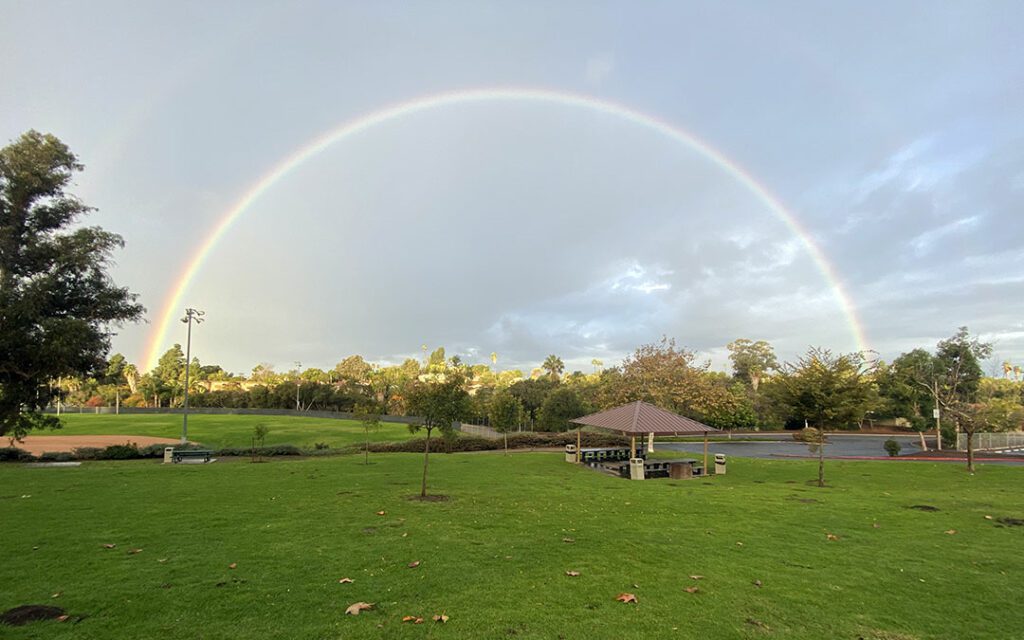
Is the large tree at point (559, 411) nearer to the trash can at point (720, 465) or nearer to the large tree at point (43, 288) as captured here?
the trash can at point (720, 465)

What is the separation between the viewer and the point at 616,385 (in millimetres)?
37688

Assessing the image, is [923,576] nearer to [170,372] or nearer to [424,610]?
[424,610]

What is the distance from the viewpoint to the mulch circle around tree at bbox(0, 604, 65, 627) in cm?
522

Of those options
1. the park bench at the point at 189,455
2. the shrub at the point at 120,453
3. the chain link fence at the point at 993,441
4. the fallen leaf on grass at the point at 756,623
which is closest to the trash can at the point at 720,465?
the fallen leaf on grass at the point at 756,623

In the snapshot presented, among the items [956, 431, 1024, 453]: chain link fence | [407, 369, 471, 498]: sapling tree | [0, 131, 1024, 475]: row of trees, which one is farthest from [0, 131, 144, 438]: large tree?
[956, 431, 1024, 453]: chain link fence

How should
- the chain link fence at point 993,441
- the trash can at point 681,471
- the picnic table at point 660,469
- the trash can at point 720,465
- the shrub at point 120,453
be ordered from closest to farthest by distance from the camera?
1. the trash can at point 681,471
2. the picnic table at point 660,469
3. the trash can at point 720,465
4. the shrub at point 120,453
5. the chain link fence at point 993,441

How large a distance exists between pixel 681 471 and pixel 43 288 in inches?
1082

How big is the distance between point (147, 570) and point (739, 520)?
10.7 m

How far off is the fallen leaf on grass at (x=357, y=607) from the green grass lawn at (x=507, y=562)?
118 mm

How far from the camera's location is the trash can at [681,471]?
20250mm

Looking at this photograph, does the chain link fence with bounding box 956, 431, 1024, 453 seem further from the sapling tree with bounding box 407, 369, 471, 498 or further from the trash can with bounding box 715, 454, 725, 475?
the sapling tree with bounding box 407, 369, 471, 498

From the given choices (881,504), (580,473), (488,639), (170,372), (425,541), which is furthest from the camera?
(170,372)

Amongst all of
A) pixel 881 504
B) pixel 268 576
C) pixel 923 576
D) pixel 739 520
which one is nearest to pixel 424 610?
pixel 268 576

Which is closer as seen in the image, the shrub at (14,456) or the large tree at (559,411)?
the shrub at (14,456)
